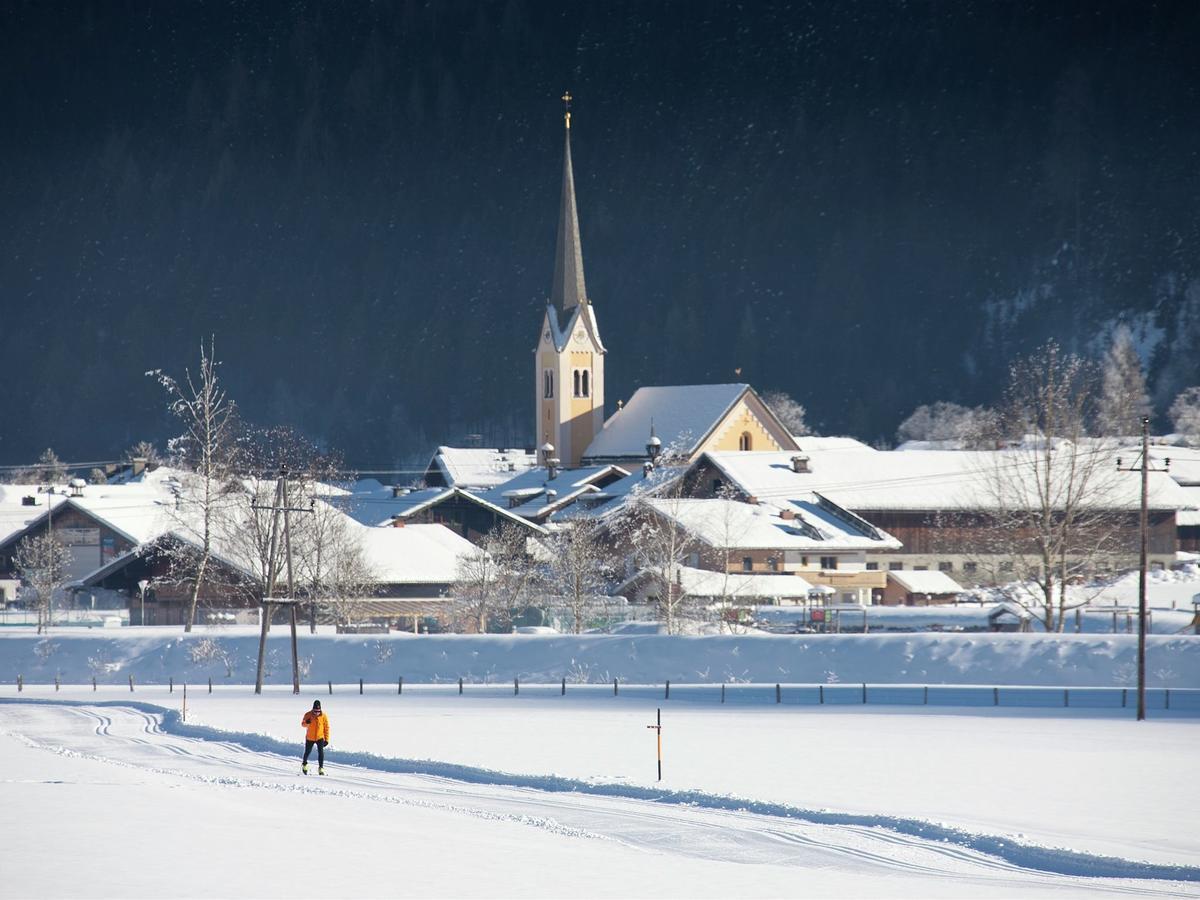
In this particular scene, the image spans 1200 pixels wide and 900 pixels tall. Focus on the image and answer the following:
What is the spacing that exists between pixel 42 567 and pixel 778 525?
3819cm

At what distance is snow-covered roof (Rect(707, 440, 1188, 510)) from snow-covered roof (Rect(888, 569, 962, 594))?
193 inches

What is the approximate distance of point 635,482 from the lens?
106000 millimetres

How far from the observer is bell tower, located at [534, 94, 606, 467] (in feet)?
491

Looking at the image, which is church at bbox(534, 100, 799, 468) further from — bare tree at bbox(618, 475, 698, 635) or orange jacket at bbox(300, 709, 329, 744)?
orange jacket at bbox(300, 709, 329, 744)

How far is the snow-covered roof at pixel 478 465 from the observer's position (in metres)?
160

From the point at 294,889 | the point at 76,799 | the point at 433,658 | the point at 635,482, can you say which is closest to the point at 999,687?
the point at 433,658

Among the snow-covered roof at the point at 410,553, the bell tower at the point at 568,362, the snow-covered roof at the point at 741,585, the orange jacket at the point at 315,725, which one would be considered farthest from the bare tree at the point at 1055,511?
the bell tower at the point at 568,362

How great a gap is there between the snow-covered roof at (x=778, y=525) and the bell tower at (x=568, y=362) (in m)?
51.1

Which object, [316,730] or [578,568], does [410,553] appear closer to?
[578,568]

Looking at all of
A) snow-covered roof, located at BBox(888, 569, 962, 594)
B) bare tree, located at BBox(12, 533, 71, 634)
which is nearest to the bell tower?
snow-covered roof, located at BBox(888, 569, 962, 594)

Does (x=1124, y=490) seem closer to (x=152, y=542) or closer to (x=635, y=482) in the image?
(x=635, y=482)

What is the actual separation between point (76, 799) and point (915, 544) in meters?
76.6

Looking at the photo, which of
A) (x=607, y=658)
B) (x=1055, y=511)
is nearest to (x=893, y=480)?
(x=1055, y=511)

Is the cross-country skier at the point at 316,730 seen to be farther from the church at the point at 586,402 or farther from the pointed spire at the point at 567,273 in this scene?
the pointed spire at the point at 567,273
